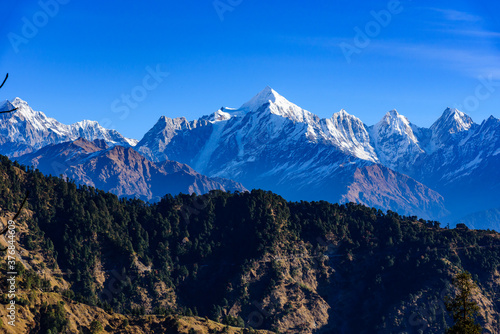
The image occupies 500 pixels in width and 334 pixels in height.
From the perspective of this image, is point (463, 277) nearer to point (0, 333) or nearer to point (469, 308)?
point (469, 308)

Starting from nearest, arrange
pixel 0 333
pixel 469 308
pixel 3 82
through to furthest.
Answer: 1. pixel 3 82
2. pixel 469 308
3. pixel 0 333

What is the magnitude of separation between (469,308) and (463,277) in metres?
5.78

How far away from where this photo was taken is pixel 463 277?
4801 inches

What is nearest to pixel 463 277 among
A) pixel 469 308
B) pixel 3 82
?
pixel 469 308

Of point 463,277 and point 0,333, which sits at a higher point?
point 463,277

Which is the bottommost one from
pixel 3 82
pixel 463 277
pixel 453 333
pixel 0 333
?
pixel 0 333

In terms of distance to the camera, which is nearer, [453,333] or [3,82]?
[3,82]

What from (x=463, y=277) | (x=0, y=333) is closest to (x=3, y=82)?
(x=463, y=277)

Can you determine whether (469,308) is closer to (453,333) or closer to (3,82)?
(453,333)

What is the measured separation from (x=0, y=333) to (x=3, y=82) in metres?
156

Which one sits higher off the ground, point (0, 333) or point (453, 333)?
point (453, 333)

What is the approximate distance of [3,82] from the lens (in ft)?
216

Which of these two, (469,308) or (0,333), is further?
(0,333)

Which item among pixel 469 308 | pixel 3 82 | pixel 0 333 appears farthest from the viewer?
pixel 0 333
